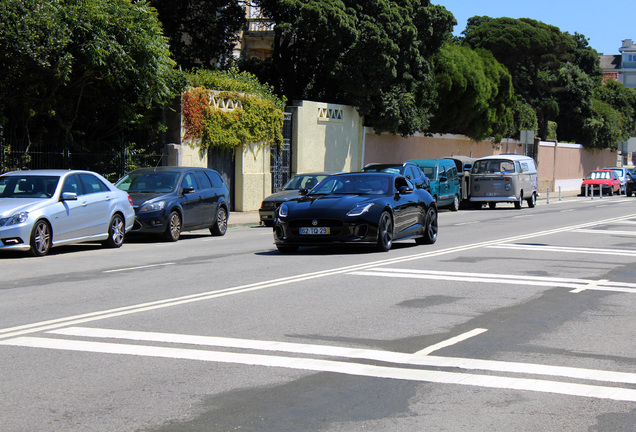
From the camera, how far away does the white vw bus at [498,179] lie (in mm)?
33688

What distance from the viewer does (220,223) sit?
2111 cm

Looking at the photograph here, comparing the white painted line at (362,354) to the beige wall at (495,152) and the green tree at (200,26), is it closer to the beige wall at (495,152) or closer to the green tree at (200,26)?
the green tree at (200,26)

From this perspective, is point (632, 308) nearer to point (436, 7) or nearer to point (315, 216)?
point (315, 216)

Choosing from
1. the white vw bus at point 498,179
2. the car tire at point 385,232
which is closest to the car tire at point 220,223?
the car tire at point 385,232

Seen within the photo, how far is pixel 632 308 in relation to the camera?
31.9 feet

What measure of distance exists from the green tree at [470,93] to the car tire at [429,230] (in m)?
26.0

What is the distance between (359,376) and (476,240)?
12.6 meters

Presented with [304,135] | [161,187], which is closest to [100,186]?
[161,187]

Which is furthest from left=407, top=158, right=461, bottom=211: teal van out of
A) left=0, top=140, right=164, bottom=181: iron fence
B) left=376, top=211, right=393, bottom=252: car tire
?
left=376, top=211, right=393, bottom=252: car tire

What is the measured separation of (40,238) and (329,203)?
4.99m

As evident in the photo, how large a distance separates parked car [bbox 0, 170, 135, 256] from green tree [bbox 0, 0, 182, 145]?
5413 mm

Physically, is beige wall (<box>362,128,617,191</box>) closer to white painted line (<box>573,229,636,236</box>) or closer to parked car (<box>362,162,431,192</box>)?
parked car (<box>362,162,431,192</box>)

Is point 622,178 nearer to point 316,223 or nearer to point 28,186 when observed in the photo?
point 316,223

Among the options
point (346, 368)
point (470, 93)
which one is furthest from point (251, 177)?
point (346, 368)
